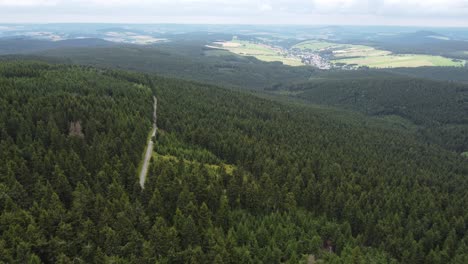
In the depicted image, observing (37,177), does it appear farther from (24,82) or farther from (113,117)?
(24,82)

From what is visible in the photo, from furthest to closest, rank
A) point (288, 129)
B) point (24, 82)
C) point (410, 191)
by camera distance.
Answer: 1. point (288, 129)
2. point (24, 82)
3. point (410, 191)

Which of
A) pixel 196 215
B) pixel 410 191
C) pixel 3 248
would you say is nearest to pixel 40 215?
pixel 3 248

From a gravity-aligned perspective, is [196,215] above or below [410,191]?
above

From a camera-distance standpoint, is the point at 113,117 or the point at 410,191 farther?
the point at 113,117

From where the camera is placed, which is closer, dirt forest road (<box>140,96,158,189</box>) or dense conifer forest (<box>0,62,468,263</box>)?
dense conifer forest (<box>0,62,468,263</box>)

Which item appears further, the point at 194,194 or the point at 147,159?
the point at 147,159

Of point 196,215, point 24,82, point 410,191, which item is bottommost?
point 410,191

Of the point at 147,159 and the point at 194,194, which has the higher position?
the point at 147,159

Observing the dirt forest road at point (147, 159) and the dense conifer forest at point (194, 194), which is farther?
the dirt forest road at point (147, 159)
